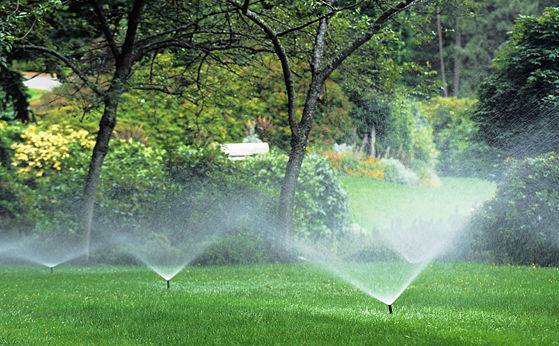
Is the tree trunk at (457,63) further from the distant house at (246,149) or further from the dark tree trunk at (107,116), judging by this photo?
the dark tree trunk at (107,116)

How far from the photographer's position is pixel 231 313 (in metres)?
7.49

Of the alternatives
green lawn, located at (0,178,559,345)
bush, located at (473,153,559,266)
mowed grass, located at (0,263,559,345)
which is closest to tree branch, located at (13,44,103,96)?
green lawn, located at (0,178,559,345)

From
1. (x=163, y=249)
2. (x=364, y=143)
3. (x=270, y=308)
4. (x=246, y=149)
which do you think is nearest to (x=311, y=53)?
(x=163, y=249)

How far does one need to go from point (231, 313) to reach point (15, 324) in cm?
192

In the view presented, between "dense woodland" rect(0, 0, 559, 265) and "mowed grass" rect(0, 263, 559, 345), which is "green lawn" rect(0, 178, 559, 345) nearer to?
"mowed grass" rect(0, 263, 559, 345)

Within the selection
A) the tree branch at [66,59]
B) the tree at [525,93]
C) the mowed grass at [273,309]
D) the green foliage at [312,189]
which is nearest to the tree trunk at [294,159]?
the green foliage at [312,189]

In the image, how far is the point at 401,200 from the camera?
26.2 m

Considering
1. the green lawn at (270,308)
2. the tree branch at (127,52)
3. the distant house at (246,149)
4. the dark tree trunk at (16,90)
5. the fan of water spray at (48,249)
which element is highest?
the tree branch at (127,52)

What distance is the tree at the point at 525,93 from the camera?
16000 millimetres

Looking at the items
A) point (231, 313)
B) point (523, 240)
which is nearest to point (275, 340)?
point (231, 313)

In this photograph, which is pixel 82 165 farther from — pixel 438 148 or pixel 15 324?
pixel 438 148

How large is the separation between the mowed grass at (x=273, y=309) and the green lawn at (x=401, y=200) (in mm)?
12048

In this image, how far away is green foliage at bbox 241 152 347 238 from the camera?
1692 cm

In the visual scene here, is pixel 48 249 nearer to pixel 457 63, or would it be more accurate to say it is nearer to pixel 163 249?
pixel 163 249
